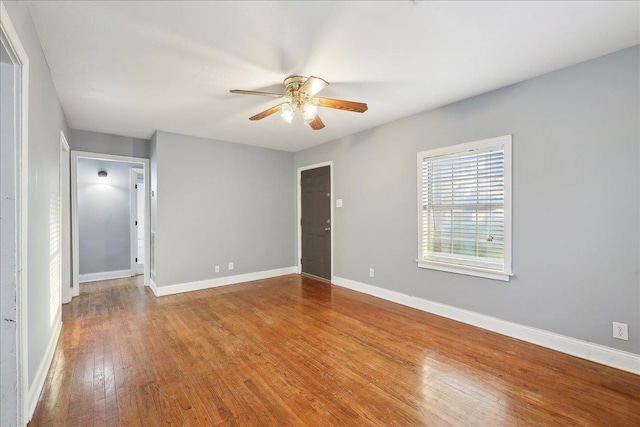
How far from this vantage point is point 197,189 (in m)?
4.66

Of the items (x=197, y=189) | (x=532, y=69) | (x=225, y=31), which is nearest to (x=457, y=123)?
(x=532, y=69)

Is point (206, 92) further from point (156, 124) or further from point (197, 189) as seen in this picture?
point (197, 189)

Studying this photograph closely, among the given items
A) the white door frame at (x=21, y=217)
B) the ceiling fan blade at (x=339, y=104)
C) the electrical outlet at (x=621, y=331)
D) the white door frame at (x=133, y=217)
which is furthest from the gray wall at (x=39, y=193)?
the electrical outlet at (x=621, y=331)

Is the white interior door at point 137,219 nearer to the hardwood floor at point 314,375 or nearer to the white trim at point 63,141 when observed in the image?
the white trim at point 63,141

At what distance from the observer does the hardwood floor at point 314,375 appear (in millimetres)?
1771

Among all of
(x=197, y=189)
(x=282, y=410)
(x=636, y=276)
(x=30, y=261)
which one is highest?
(x=197, y=189)

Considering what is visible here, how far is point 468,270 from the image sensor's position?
3.15 meters

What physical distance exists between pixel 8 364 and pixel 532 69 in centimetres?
420

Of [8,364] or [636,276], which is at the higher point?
[636,276]

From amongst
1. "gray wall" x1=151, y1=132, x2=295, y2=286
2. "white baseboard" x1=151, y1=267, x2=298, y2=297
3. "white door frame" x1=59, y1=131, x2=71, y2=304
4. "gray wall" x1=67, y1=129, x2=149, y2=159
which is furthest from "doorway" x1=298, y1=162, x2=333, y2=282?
"white door frame" x1=59, y1=131, x2=71, y2=304

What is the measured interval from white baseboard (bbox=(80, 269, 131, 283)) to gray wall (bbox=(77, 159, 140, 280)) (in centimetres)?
6

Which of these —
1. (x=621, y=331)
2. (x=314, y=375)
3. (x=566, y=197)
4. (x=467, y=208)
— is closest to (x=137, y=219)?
(x=314, y=375)

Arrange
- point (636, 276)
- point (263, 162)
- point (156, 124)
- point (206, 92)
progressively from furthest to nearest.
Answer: point (263, 162)
point (156, 124)
point (206, 92)
point (636, 276)

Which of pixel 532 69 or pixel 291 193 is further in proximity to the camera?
pixel 291 193
